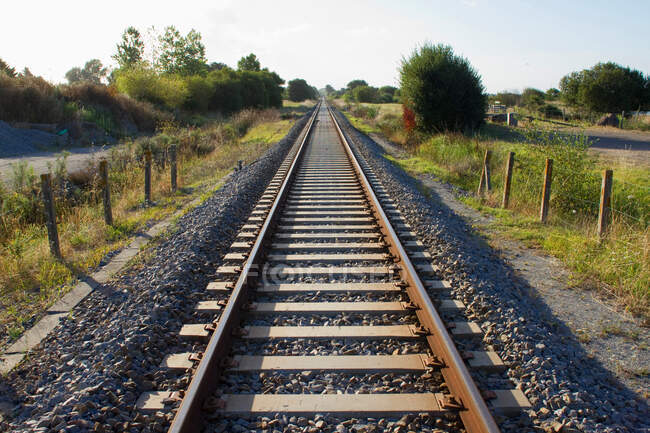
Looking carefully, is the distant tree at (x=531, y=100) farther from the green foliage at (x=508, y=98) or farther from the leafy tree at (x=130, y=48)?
the leafy tree at (x=130, y=48)

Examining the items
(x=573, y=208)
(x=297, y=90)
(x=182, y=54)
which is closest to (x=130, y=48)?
(x=182, y=54)

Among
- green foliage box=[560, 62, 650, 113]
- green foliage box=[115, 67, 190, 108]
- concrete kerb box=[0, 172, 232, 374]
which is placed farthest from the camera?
green foliage box=[560, 62, 650, 113]

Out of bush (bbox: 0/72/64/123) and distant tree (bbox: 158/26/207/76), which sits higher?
distant tree (bbox: 158/26/207/76)

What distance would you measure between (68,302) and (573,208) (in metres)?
8.55

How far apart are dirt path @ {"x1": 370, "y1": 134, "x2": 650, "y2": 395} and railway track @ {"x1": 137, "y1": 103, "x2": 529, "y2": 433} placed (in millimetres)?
1005

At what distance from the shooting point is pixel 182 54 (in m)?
63.7

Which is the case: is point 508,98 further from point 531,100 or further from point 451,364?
point 451,364

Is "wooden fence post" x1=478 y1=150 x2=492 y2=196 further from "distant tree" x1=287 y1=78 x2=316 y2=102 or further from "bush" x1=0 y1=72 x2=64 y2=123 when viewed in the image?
"distant tree" x1=287 y1=78 x2=316 y2=102

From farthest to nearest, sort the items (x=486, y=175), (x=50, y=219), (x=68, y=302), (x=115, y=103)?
(x=115, y=103), (x=486, y=175), (x=50, y=219), (x=68, y=302)

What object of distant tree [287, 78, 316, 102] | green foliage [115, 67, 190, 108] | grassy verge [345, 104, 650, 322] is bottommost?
grassy verge [345, 104, 650, 322]

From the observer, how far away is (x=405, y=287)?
14.4 feet

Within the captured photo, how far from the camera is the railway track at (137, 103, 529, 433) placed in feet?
9.05

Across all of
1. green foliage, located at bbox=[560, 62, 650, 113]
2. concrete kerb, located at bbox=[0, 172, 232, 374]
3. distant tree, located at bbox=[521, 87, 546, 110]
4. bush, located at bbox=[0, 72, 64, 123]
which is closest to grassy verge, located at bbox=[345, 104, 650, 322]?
concrete kerb, located at bbox=[0, 172, 232, 374]

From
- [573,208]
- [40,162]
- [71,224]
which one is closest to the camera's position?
[71,224]
